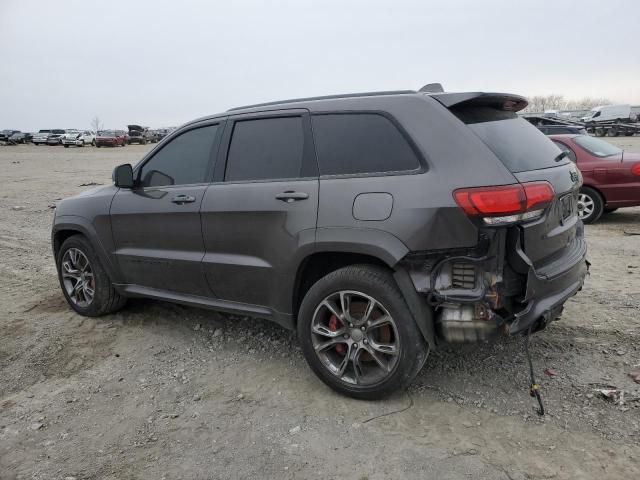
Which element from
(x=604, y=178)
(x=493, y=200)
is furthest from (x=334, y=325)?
(x=604, y=178)

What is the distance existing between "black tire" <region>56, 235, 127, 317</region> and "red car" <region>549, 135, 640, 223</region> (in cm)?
659

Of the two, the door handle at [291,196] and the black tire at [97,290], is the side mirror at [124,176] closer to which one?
the black tire at [97,290]

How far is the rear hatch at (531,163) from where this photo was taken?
2.98 metres

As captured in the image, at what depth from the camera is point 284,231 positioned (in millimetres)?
3434

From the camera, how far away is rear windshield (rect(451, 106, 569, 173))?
3.03 meters

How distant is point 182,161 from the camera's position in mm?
A: 4215

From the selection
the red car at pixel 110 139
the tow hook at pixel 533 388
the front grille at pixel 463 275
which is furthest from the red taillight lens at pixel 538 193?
the red car at pixel 110 139

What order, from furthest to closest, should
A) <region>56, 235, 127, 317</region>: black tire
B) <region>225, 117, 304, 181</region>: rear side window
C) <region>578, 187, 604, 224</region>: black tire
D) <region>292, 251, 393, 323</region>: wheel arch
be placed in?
1. <region>578, 187, 604, 224</region>: black tire
2. <region>56, 235, 127, 317</region>: black tire
3. <region>225, 117, 304, 181</region>: rear side window
4. <region>292, 251, 393, 323</region>: wheel arch

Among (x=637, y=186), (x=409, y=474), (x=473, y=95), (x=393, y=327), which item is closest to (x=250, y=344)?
(x=393, y=327)

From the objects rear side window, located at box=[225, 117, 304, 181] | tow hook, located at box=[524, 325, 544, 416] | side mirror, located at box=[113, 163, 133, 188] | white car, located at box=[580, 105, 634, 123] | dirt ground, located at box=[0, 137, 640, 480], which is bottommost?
dirt ground, located at box=[0, 137, 640, 480]

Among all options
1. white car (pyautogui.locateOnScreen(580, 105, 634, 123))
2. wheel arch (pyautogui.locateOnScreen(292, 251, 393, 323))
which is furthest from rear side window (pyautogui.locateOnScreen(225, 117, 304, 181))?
white car (pyautogui.locateOnScreen(580, 105, 634, 123))

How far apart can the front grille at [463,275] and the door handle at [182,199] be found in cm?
203

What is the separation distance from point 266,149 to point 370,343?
1.52m

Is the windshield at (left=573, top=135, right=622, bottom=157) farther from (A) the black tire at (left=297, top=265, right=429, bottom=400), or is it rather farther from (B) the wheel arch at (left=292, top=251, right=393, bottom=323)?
(A) the black tire at (left=297, top=265, right=429, bottom=400)
